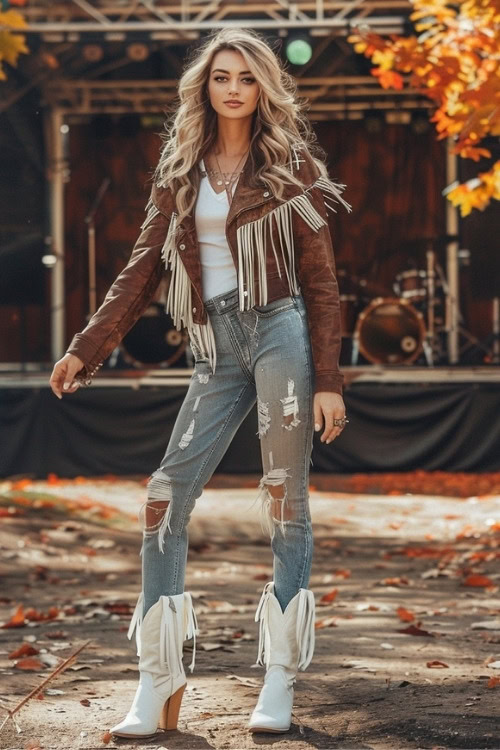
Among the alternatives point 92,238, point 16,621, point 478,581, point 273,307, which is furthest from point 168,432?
point 273,307

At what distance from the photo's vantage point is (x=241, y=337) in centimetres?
333

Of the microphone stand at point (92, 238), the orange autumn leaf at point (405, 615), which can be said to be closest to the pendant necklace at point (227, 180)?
the orange autumn leaf at point (405, 615)

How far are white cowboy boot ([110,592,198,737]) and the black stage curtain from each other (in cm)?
811

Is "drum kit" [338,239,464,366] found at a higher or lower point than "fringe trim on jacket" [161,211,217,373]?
higher

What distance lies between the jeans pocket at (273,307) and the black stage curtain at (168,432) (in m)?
8.13

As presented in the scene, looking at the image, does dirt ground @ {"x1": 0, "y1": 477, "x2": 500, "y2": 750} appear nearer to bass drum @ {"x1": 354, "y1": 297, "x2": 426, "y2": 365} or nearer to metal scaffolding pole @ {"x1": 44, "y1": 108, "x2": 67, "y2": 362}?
bass drum @ {"x1": 354, "y1": 297, "x2": 426, "y2": 365}

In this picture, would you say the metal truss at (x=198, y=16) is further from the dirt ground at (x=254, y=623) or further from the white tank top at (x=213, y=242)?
the white tank top at (x=213, y=242)

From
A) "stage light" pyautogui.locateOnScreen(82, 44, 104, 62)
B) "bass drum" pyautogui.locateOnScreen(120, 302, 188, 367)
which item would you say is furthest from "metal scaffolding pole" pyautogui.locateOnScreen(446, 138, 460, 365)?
"stage light" pyautogui.locateOnScreen(82, 44, 104, 62)

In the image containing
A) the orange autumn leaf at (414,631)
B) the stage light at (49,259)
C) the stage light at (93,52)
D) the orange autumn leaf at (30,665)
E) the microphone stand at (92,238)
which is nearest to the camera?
the orange autumn leaf at (30,665)

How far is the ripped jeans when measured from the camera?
3260 millimetres

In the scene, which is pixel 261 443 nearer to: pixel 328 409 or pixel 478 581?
pixel 328 409

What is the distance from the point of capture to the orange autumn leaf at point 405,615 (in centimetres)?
521

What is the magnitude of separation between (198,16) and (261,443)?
34.6 feet

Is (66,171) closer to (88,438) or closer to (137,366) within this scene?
(137,366)
